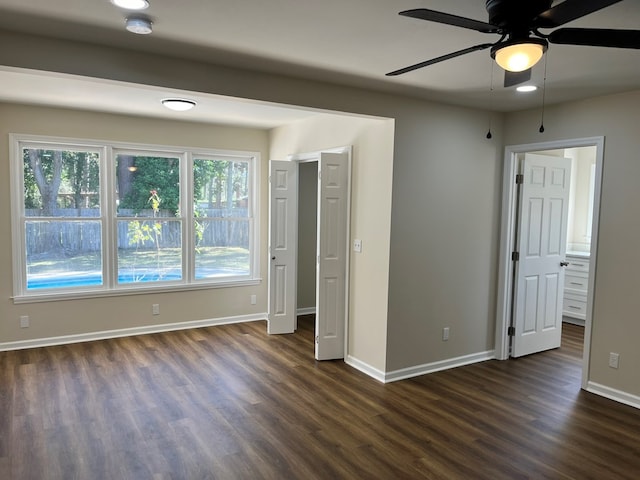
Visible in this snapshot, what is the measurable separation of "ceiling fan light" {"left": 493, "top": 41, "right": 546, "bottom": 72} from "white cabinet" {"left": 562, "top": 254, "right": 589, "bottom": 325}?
4895 millimetres

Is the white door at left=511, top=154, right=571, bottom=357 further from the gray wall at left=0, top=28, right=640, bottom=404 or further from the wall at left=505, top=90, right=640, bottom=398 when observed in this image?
the wall at left=505, top=90, right=640, bottom=398

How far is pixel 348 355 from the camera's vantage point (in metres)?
4.48

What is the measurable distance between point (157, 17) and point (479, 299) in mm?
3725

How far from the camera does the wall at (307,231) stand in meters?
6.20

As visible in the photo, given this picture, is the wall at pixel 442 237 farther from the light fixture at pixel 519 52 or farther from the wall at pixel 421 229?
the light fixture at pixel 519 52

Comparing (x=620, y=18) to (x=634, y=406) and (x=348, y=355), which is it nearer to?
(x=634, y=406)

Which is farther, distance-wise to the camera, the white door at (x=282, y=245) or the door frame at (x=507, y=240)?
the white door at (x=282, y=245)

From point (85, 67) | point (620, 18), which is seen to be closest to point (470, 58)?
point (620, 18)

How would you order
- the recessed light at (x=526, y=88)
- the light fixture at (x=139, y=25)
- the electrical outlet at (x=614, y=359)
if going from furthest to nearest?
the electrical outlet at (x=614, y=359)
the recessed light at (x=526, y=88)
the light fixture at (x=139, y=25)

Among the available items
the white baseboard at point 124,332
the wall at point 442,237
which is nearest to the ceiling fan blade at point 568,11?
the wall at point 442,237

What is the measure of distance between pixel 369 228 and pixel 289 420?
179 centimetres

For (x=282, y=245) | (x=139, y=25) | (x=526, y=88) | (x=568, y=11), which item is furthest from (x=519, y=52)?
(x=282, y=245)

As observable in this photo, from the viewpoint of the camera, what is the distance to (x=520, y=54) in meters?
1.75

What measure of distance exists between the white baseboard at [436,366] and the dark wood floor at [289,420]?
10cm
